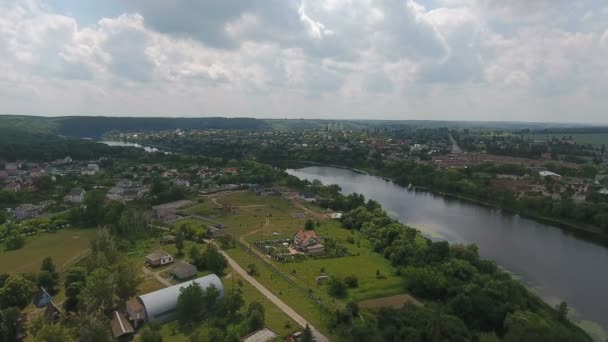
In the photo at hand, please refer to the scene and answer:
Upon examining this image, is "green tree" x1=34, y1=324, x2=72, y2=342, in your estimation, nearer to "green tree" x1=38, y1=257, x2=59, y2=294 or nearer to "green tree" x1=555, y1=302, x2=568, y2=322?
"green tree" x1=38, y1=257, x2=59, y2=294

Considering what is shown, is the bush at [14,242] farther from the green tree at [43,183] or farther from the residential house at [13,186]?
the green tree at [43,183]

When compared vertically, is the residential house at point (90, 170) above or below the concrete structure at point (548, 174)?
below

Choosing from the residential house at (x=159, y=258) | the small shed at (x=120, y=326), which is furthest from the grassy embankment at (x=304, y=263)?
the small shed at (x=120, y=326)

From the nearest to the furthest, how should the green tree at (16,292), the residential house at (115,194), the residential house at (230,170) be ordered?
the green tree at (16,292) < the residential house at (115,194) < the residential house at (230,170)

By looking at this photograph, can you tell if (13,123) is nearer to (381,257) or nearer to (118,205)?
(118,205)

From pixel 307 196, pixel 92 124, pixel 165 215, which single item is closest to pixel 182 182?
pixel 165 215

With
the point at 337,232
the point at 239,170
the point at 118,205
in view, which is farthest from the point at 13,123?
the point at 337,232

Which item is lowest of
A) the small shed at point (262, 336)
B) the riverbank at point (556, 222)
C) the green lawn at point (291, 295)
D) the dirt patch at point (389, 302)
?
the riverbank at point (556, 222)
